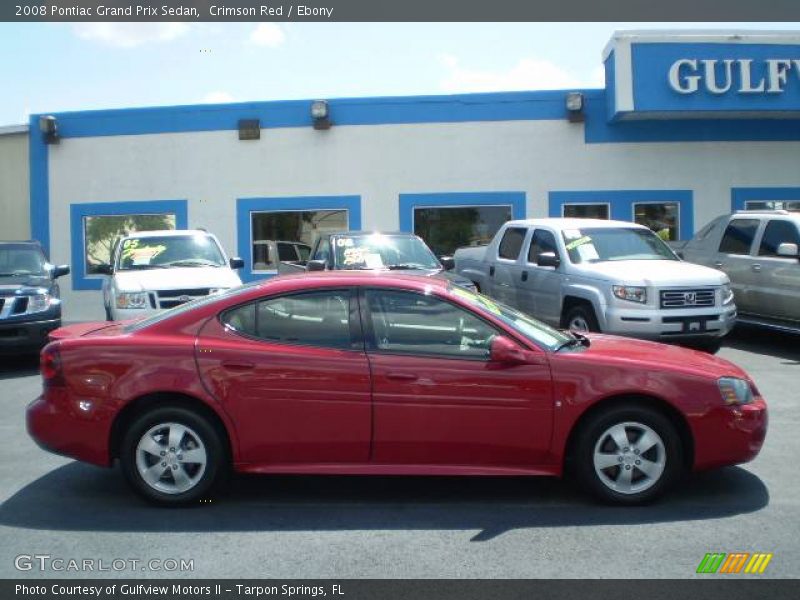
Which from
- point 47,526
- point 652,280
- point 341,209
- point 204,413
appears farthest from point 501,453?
point 341,209

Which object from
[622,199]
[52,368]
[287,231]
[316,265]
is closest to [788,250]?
[316,265]

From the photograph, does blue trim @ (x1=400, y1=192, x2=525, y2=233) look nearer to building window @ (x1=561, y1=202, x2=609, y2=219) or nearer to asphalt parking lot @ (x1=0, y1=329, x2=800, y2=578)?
building window @ (x1=561, y1=202, x2=609, y2=219)

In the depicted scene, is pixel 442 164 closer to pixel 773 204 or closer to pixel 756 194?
pixel 756 194

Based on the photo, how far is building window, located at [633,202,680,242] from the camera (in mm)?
17531

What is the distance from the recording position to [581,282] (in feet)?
34.7

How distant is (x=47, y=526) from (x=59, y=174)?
14.9 meters

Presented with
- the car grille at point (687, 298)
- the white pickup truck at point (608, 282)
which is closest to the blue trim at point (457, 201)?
the white pickup truck at point (608, 282)

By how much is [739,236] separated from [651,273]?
9.88ft

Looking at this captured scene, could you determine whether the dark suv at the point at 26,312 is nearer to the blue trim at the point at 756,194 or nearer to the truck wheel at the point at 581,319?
the truck wheel at the point at 581,319

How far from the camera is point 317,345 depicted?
17.3 feet

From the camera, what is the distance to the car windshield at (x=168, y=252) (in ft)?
39.2

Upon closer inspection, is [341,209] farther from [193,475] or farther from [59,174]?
[193,475]

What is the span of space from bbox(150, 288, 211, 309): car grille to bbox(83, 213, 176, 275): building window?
7.93 meters

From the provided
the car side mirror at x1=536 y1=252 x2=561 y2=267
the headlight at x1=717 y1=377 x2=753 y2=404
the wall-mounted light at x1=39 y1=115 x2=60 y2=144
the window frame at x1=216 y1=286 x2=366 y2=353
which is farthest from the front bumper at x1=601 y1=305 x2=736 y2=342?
the wall-mounted light at x1=39 y1=115 x2=60 y2=144
